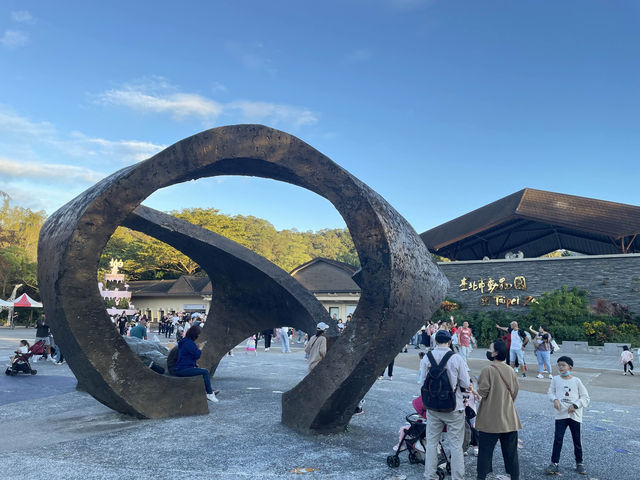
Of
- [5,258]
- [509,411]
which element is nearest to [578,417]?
[509,411]

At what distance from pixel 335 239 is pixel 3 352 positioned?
67569 mm

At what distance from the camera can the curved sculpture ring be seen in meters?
5.94

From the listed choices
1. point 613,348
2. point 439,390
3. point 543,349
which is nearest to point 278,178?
point 439,390

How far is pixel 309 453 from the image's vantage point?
5.22m

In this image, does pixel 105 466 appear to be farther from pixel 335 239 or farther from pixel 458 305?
pixel 335 239

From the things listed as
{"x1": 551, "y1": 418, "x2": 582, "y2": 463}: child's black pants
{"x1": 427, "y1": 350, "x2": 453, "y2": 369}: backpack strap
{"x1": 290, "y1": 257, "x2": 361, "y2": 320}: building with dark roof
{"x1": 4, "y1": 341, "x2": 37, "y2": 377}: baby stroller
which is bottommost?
{"x1": 4, "y1": 341, "x2": 37, "y2": 377}: baby stroller

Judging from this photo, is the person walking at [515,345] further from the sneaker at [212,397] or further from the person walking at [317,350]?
the sneaker at [212,397]

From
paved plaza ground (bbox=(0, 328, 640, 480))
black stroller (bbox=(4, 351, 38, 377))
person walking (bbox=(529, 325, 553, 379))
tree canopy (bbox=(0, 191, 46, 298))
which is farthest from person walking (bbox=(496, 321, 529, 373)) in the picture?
tree canopy (bbox=(0, 191, 46, 298))

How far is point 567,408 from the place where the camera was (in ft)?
16.6

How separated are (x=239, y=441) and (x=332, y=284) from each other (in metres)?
28.2

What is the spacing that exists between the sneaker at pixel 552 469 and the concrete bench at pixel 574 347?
16.9 m

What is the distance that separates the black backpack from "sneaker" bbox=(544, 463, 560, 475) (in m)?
1.53

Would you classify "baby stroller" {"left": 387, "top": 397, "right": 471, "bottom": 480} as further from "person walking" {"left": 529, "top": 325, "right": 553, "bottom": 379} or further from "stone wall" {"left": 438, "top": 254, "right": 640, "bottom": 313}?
"stone wall" {"left": 438, "top": 254, "right": 640, "bottom": 313}

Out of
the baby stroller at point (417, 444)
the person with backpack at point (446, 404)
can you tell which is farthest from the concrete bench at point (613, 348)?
the person with backpack at point (446, 404)
